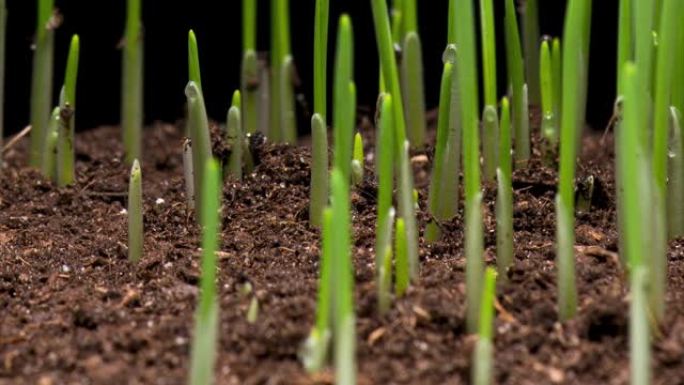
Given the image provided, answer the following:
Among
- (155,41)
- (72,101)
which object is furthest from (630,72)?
(155,41)

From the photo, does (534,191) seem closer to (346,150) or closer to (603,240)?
(603,240)

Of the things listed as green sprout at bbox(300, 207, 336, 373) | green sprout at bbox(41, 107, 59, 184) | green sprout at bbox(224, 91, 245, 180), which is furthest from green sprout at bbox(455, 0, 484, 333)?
green sprout at bbox(41, 107, 59, 184)

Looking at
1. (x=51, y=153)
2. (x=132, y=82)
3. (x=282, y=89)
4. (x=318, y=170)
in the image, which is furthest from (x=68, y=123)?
(x=318, y=170)

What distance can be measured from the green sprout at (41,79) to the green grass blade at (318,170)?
0.56 m

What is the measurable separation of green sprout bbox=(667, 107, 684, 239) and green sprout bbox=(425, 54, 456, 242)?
25 centimetres

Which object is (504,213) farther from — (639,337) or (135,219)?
(135,219)

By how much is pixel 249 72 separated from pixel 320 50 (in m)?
0.54

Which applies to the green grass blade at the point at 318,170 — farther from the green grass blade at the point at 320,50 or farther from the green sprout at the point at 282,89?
the green sprout at the point at 282,89

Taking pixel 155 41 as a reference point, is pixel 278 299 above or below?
below

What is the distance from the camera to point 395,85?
4.14ft

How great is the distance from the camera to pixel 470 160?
119 centimetres

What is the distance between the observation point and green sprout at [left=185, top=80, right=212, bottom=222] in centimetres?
148

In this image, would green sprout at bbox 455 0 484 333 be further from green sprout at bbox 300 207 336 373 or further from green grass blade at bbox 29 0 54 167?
green grass blade at bbox 29 0 54 167

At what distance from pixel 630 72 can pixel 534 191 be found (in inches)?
26.3
